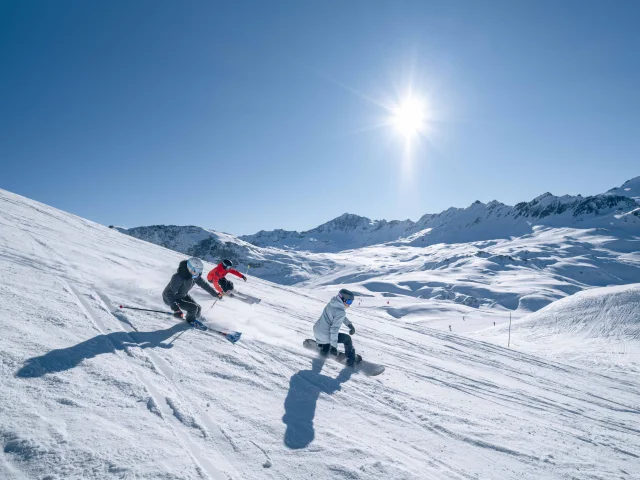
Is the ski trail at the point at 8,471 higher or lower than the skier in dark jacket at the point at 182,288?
lower

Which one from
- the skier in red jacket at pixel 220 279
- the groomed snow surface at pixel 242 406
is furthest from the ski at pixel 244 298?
the groomed snow surface at pixel 242 406

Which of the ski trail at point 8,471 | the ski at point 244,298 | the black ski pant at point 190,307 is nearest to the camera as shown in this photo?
the ski trail at point 8,471

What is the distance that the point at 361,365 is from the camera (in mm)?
7684

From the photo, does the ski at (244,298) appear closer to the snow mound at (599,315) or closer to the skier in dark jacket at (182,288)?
the skier in dark jacket at (182,288)

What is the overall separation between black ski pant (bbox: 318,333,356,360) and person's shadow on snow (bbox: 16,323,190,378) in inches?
129

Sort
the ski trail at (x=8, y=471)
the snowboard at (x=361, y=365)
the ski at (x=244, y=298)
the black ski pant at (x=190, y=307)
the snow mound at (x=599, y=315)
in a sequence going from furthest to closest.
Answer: the snow mound at (x=599, y=315) < the ski at (x=244, y=298) < the black ski pant at (x=190, y=307) < the snowboard at (x=361, y=365) < the ski trail at (x=8, y=471)

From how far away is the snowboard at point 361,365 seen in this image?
7375 mm

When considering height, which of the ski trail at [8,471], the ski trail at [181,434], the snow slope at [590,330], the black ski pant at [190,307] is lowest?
the ski trail at [8,471]

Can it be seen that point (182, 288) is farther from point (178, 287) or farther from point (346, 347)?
point (346, 347)

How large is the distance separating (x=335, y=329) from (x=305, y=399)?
2.39m

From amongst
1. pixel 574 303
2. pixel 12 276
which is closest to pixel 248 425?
pixel 12 276

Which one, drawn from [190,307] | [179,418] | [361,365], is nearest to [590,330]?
[361,365]

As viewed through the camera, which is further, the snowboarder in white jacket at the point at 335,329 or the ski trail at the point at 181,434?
the snowboarder in white jacket at the point at 335,329

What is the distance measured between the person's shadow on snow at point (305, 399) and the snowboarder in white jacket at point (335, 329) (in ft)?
1.07
